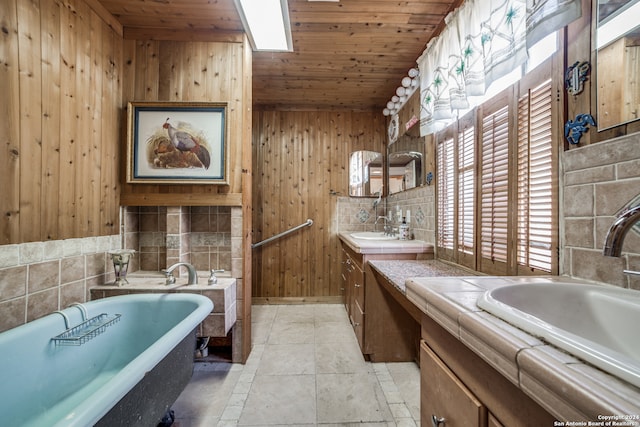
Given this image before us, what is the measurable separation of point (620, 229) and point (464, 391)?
53cm

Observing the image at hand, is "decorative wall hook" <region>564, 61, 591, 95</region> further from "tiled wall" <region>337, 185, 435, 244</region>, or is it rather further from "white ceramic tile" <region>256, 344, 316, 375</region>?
"white ceramic tile" <region>256, 344, 316, 375</region>

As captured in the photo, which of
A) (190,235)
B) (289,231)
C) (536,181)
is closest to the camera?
(536,181)

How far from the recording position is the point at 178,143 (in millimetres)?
1921

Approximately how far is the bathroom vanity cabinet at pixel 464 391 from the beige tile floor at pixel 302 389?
0.80m

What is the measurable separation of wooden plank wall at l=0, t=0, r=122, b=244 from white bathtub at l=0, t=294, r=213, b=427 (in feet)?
1.71

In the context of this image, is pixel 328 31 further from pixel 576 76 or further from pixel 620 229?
pixel 620 229

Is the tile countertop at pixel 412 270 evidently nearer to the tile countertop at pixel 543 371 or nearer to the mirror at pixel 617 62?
→ the tile countertop at pixel 543 371

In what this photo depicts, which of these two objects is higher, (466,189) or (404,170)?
(404,170)

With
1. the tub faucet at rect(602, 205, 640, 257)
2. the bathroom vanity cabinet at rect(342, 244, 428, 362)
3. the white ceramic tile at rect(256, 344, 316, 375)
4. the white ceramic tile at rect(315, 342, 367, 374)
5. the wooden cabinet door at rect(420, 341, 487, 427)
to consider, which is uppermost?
the tub faucet at rect(602, 205, 640, 257)

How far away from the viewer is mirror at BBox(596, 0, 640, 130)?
0.72 m

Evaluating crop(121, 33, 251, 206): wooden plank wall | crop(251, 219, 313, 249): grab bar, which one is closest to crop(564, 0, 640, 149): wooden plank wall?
crop(121, 33, 251, 206): wooden plank wall

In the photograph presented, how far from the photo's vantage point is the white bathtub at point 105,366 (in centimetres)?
83

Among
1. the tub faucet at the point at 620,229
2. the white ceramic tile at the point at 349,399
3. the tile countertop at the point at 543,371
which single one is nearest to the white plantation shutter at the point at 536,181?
the tub faucet at the point at 620,229

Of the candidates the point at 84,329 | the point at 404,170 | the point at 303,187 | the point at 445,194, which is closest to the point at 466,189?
the point at 445,194
